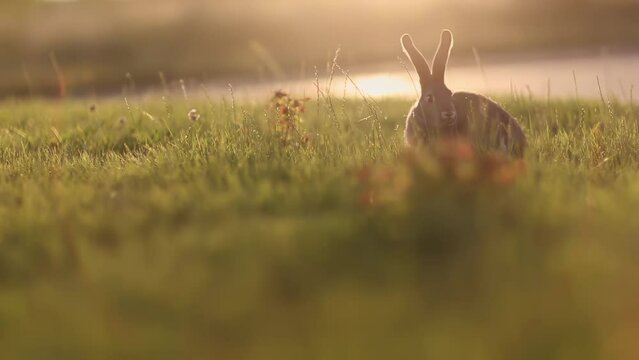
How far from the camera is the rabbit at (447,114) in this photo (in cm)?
583

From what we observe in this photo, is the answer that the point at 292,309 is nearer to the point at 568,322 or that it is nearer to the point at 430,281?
the point at 430,281

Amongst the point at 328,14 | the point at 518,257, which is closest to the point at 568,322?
the point at 518,257

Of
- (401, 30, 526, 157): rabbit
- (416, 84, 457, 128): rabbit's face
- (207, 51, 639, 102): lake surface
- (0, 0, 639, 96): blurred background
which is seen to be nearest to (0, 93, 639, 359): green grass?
(401, 30, 526, 157): rabbit

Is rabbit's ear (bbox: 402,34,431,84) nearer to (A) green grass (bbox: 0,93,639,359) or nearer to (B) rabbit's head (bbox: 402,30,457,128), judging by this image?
(B) rabbit's head (bbox: 402,30,457,128)

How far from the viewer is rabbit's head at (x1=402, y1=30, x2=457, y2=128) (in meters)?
5.96

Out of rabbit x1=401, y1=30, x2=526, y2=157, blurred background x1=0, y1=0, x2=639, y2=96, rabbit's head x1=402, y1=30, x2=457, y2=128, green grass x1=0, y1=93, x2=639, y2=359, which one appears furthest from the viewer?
blurred background x1=0, y1=0, x2=639, y2=96

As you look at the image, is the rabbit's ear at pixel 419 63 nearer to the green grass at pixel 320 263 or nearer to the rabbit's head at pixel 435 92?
the rabbit's head at pixel 435 92

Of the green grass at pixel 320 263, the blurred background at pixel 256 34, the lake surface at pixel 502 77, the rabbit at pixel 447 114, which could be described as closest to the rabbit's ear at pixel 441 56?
the rabbit at pixel 447 114

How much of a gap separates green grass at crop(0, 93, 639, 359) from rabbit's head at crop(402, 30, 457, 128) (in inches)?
42.9

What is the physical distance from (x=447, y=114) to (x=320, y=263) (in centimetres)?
279

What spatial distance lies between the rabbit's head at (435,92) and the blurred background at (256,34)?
47.2ft

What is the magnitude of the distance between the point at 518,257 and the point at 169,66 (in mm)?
21945

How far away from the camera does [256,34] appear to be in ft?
101

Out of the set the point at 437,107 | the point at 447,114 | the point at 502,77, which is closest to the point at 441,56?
the point at 437,107
